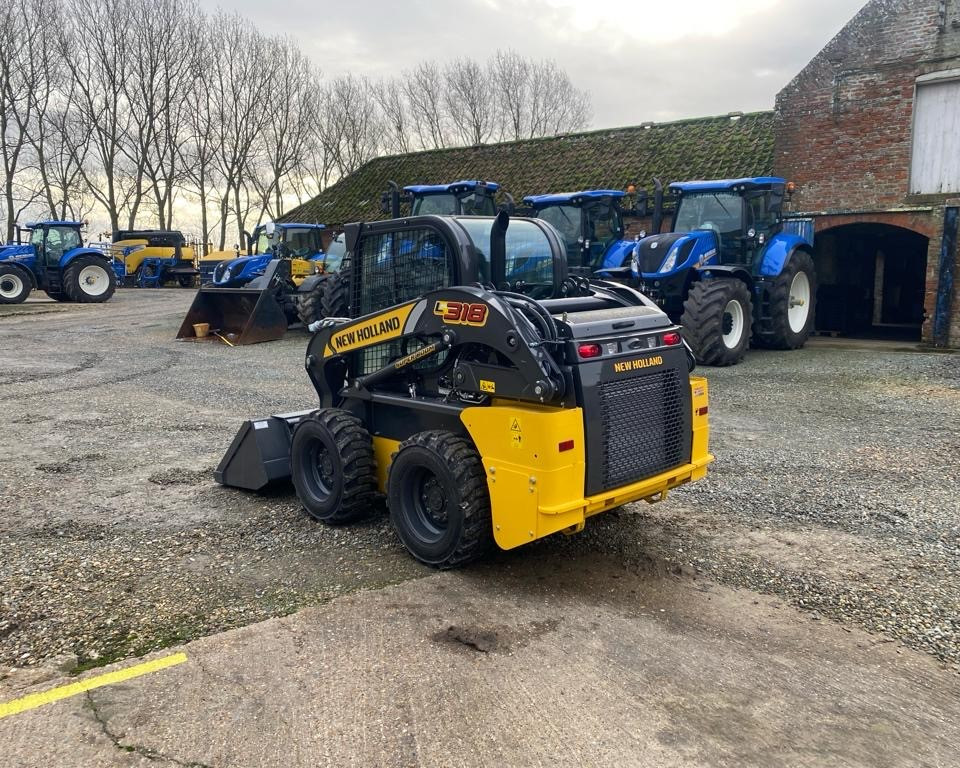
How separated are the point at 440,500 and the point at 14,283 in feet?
75.9

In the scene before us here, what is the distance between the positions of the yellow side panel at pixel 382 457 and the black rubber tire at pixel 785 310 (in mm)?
9166

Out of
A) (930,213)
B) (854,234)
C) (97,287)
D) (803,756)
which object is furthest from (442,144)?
(803,756)

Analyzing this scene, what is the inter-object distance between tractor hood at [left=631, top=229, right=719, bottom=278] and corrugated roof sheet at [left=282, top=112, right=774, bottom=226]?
6.08 m

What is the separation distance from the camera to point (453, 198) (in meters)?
14.5

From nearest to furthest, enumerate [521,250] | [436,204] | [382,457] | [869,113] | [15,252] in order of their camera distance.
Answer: [521,250]
[382,457]
[869,113]
[436,204]
[15,252]

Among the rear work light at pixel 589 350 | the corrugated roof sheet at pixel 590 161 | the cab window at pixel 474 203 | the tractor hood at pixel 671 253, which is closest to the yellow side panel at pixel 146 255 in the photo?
the corrugated roof sheet at pixel 590 161

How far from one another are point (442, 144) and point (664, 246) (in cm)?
3740

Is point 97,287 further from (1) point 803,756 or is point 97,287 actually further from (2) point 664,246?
(1) point 803,756

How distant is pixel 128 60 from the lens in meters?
41.2

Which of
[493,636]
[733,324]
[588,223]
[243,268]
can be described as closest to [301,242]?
[243,268]

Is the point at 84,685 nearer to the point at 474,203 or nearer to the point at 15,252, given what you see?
the point at 474,203

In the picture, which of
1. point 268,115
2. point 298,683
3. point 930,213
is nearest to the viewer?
point 298,683

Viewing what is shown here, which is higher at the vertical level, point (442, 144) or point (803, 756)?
point (442, 144)

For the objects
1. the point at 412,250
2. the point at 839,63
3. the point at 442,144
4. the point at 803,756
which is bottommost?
the point at 803,756
